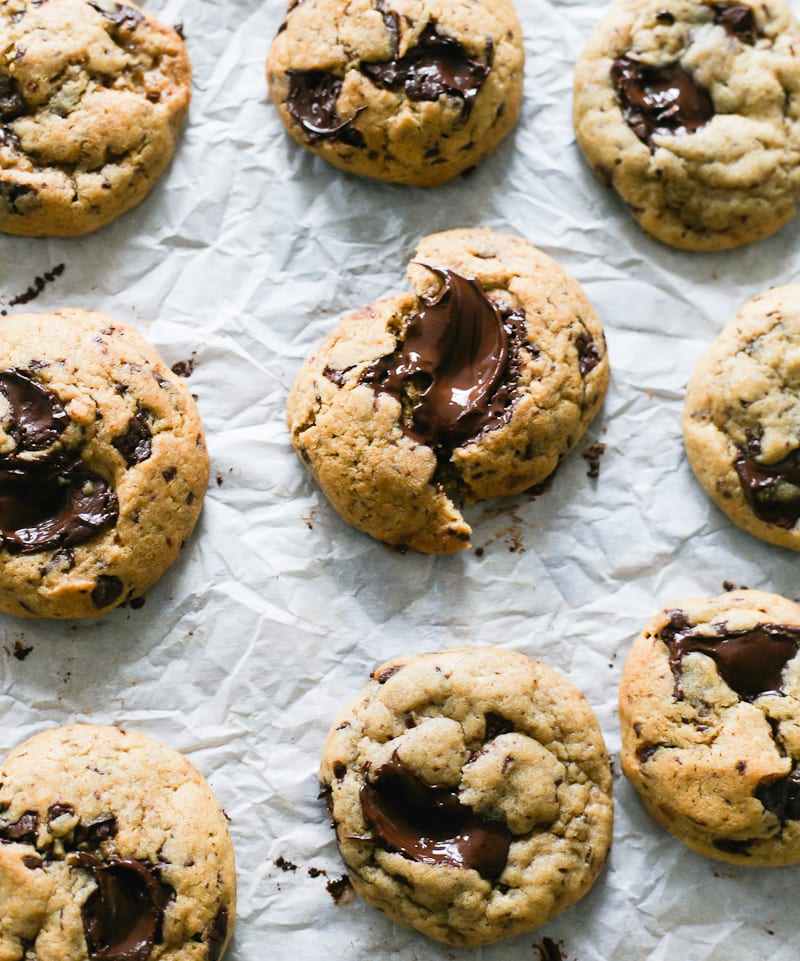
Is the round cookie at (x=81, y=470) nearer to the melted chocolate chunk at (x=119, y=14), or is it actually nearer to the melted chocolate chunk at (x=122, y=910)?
the melted chocolate chunk at (x=122, y=910)

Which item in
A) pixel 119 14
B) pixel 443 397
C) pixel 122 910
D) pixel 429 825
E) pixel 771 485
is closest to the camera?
pixel 122 910

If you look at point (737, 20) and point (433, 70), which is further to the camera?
point (737, 20)

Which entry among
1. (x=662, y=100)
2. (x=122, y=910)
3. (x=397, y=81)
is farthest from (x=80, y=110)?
(x=122, y=910)

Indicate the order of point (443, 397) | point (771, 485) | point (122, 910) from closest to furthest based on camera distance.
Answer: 1. point (122, 910)
2. point (443, 397)
3. point (771, 485)

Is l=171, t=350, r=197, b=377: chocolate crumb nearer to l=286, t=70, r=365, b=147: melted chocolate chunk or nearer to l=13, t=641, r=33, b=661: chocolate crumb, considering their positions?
l=286, t=70, r=365, b=147: melted chocolate chunk

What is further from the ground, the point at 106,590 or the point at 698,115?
the point at 698,115

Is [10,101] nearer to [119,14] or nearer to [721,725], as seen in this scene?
[119,14]

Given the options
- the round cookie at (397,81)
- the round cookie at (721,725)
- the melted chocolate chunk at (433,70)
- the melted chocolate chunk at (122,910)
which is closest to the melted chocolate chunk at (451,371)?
the round cookie at (397,81)
